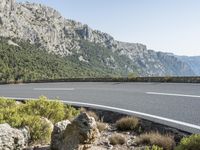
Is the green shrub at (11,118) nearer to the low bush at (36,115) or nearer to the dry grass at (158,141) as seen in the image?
the low bush at (36,115)

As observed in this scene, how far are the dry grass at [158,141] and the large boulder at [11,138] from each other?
6.60 ft

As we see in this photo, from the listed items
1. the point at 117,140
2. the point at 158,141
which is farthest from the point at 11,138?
the point at 158,141

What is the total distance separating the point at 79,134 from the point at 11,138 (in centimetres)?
108

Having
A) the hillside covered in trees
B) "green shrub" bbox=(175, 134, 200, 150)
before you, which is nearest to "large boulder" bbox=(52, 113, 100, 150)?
"green shrub" bbox=(175, 134, 200, 150)

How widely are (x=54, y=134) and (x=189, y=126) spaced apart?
9.40 feet

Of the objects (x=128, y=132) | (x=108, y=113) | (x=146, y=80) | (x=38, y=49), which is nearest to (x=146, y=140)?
(x=128, y=132)

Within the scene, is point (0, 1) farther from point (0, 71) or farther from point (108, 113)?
Answer: point (108, 113)

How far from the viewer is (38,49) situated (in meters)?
163

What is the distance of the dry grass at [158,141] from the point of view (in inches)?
227

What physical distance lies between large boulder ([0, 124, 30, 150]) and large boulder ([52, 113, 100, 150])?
2.28 feet

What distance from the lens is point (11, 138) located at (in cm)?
536

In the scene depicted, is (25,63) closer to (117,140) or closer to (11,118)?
(11,118)

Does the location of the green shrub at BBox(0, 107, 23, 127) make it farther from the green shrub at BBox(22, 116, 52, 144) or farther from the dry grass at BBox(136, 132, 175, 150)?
the dry grass at BBox(136, 132, 175, 150)

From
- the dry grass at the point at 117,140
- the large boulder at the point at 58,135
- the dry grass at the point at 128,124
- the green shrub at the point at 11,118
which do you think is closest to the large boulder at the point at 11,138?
the green shrub at the point at 11,118
